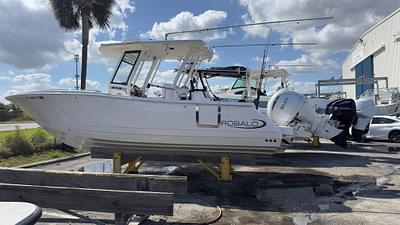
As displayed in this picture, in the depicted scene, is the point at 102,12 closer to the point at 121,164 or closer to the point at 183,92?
the point at 183,92

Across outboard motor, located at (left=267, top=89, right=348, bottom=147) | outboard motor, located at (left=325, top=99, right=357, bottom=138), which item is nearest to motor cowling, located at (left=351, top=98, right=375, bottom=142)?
outboard motor, located at (left=325, top=99, right=357, bottom=138)

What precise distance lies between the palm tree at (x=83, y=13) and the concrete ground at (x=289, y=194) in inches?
368

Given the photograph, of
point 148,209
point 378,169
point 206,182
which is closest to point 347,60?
point 378,169

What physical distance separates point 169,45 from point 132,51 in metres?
0.91

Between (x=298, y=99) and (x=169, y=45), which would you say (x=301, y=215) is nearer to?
(x=169, y=45)

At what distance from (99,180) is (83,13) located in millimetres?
17018

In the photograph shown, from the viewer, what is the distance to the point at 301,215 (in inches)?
251

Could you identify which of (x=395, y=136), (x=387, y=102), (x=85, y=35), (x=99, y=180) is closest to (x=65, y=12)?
(x=85, y=35)

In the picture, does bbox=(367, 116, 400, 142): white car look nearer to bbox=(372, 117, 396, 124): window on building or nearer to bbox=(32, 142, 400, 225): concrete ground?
bbox=(372, 117, 396, 124): window on building

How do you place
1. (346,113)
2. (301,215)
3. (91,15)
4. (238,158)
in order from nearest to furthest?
(301,215) < (238,158) < (346,113) < (91,15)

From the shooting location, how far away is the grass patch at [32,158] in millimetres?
11555

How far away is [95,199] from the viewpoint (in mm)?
4402

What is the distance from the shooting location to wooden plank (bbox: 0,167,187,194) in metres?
4.84

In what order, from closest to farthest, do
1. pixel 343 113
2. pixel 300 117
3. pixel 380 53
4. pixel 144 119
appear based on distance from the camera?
pixel 144 119 → pixel 300 117 → pixel 343 113 → pixel 380 53
